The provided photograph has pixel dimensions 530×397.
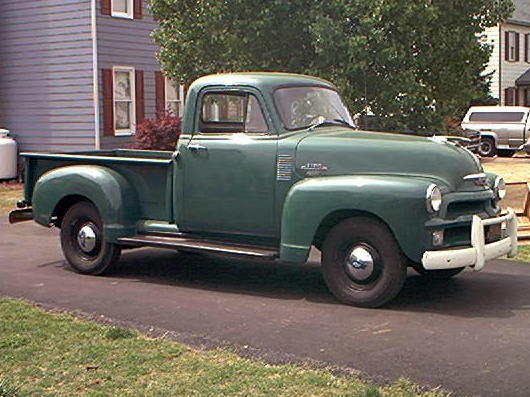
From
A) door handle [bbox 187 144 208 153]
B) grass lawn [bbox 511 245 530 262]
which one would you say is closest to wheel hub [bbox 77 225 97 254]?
door handle [bbox 187 144 208 153]

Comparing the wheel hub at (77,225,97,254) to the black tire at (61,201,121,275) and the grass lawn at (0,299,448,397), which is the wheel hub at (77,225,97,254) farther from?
the grass lawn at (0,299,448,397)

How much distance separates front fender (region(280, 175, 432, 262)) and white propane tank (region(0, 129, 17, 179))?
45.9ft

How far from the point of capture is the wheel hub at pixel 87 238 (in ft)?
29.8

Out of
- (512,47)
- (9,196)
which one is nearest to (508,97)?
(512,47)

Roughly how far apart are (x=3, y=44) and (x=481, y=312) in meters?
17.2

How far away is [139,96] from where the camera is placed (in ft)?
69.1

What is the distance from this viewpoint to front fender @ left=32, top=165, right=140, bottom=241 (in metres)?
8.74

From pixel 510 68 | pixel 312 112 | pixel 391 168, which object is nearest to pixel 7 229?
pixel 312 112

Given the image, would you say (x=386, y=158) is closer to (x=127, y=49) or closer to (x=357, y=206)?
(x=357, y=206)

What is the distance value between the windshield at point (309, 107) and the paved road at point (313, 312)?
160 cm

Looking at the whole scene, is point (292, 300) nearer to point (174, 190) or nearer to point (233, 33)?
point (174, 190)

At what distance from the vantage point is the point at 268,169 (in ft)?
25.9

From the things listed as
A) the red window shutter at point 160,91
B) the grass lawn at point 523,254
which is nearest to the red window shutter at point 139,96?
the red window shutter at point 160,91

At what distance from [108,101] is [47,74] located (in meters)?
1.81
